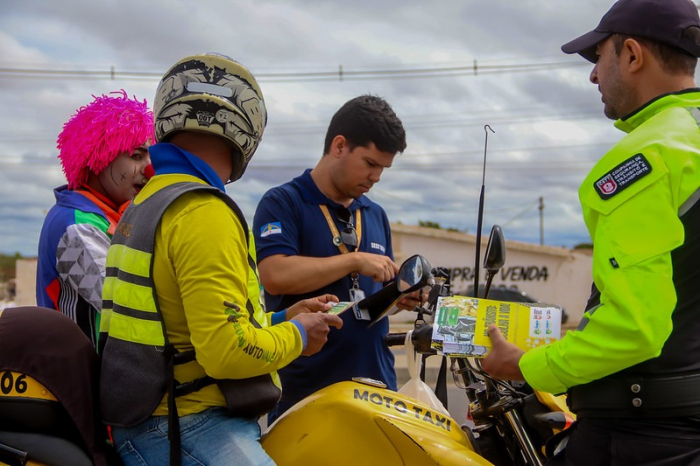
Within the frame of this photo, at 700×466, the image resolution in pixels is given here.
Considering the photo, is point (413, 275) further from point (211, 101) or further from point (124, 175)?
point (124, 175)

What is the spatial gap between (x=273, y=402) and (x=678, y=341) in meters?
1.17

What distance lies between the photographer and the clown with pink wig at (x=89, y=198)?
2855 millimetres

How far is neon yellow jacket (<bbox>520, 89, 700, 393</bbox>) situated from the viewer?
178 centimetres

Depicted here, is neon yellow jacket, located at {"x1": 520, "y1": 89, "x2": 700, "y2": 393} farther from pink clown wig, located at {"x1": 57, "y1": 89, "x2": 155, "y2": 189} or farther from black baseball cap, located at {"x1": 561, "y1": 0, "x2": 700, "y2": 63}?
pink clown wig, located at {"x1": 57, "y1": 89, "x2": 155, "y2": 189}

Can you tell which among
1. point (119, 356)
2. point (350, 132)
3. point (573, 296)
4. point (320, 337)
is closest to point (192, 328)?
point (119, 356)

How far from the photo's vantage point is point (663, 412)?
188 cm

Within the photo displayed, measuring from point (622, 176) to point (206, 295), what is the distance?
116 cm

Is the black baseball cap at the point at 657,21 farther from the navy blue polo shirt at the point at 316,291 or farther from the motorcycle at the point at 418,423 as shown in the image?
the navy blue polo shirt at the point at 316,291

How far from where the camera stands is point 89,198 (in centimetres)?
308

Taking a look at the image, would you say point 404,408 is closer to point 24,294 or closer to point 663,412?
point 663,412

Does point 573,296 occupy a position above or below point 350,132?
below

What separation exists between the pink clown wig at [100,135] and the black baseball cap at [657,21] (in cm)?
203

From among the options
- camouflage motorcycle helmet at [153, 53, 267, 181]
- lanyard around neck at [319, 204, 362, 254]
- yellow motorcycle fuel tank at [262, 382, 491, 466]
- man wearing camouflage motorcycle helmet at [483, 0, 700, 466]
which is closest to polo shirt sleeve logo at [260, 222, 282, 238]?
lanyard around neck at [319, 204, 362, 254]

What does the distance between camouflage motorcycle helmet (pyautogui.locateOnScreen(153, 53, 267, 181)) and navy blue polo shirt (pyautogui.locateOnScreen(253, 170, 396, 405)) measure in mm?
1084
